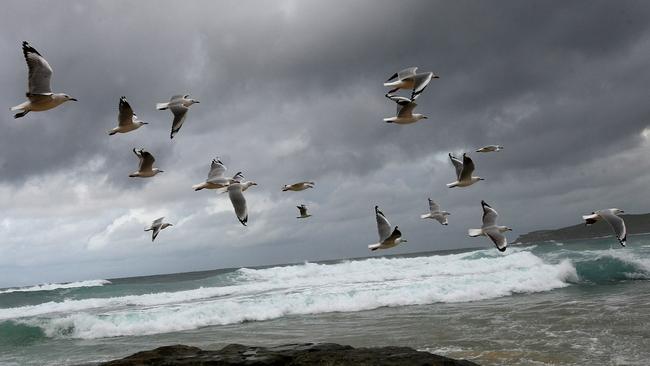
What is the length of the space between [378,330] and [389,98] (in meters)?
6.42

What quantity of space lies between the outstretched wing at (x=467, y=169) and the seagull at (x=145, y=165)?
17.9 ft

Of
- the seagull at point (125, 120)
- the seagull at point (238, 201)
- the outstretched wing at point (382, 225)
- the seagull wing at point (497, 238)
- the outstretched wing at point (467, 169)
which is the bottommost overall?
the seagull wing at point (497, 238)

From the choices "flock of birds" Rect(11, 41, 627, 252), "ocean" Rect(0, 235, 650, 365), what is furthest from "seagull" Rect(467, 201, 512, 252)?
"ocean" Rect(0, 235, 650, 365)

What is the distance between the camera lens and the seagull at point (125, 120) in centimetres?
921

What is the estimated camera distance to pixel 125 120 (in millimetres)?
9305

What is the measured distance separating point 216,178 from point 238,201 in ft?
2.69

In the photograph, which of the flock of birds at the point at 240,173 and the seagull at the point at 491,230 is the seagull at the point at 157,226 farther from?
the seagull at the point at 491,230

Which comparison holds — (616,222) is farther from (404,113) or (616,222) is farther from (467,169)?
(404,113)

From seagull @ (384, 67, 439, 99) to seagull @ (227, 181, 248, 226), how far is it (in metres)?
2.96

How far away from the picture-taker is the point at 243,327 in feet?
57.3

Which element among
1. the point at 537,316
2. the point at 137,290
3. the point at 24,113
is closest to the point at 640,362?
the point at 537,316

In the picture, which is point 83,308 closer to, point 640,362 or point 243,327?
point 243,327

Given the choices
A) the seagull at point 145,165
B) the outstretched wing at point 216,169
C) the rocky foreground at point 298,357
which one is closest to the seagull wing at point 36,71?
the seagull at point 145,165

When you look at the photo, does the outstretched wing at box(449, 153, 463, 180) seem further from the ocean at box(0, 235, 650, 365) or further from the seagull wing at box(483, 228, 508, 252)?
the ocean at box(0, 235, 650, 365)
